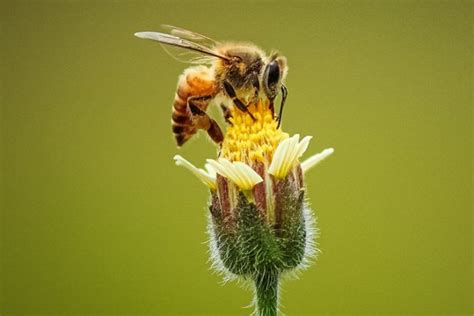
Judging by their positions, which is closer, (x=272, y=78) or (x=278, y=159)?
(x=278, y=159)

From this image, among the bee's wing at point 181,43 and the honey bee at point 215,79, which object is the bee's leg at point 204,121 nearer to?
the honey bee at point 215,79

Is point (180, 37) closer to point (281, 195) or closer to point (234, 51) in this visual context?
point (234, 51)

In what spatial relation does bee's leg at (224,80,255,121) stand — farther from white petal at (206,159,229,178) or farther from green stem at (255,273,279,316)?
green stem at (255,273,279,316)

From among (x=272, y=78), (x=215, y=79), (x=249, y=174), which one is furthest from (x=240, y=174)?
(x=215, y=79)

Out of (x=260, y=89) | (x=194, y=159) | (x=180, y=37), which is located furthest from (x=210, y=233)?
(x=194, y=159)

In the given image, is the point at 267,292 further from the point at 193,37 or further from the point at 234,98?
the point at 193,37

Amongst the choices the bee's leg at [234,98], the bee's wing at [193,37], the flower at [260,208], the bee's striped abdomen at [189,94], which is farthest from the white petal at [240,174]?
the bee's wing at [193,37]
